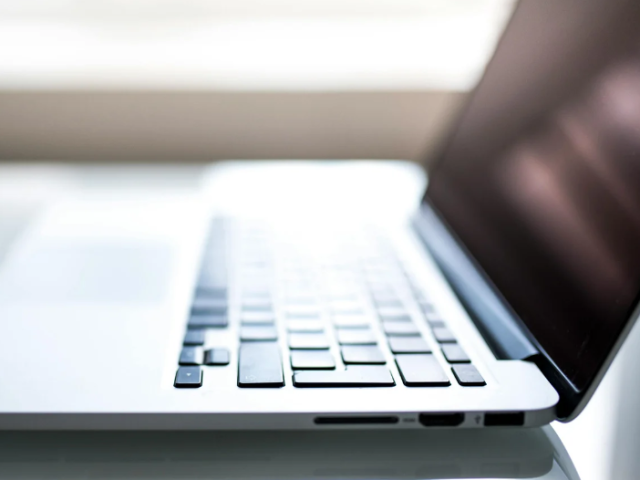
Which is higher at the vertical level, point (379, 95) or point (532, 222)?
point (379, 95)

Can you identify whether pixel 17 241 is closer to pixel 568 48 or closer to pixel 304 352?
pixel 304 352

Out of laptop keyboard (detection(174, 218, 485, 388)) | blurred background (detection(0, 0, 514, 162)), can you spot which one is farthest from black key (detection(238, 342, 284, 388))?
blurred background (detection(0, 0, 514, 162))

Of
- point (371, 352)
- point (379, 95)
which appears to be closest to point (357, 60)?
point (379, 95)

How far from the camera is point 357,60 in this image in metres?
0.85

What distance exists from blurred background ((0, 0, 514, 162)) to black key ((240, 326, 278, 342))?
0.44 metres

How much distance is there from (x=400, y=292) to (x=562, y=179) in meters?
0.13

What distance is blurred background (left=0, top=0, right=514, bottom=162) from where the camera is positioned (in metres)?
0.79

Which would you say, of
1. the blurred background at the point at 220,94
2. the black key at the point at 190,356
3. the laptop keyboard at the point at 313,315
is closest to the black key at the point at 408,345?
the laptop keyboard at the point at 313,315

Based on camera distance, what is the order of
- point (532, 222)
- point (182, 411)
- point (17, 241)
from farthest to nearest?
point (17, 241), point (532, 222), point (182, 411)

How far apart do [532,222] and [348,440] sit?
176 mm

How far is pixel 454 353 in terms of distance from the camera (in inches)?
15.1

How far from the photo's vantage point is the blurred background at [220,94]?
786 millimetres

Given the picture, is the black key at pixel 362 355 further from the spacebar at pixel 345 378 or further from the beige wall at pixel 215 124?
the beige wall at pixel 215 124

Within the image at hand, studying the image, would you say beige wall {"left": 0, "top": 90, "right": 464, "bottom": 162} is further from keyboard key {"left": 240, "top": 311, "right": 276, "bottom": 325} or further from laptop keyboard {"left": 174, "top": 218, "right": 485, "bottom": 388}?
keyboard key {"left": 240, "top": 311, "right": 276, "bottom": 325}
